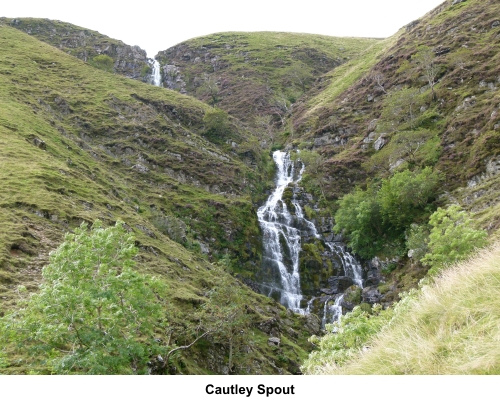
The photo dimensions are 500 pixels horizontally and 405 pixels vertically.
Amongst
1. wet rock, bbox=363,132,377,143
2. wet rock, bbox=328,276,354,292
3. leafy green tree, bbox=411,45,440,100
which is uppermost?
leafy green tree, bbox=411,45,440,100

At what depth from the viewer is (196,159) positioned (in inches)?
2506

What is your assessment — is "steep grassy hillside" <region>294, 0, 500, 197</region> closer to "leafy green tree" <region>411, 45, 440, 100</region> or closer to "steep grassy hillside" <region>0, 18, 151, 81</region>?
"leafy green tree" <region>411, 45, 440, 100</region>

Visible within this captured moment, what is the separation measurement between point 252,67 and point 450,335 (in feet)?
501

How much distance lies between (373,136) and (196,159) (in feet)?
118

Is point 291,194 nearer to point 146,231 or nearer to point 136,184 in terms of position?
point 136,184

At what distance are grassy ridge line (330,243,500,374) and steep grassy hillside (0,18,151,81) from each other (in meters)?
143

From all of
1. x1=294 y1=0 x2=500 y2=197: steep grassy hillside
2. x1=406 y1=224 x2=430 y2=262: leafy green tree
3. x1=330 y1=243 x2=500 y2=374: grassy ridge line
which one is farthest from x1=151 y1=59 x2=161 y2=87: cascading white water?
x1=330 y1=243 x2=500 y2=374: grassy ridge line

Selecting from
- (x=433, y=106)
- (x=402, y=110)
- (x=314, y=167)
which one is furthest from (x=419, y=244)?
(x=402, y=110)

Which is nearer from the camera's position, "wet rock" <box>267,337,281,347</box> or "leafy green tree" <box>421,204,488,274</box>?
"leafy green tree" <box>421,204,488,274</box>

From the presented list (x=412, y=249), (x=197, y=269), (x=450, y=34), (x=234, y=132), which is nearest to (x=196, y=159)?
(x=234, y=132)

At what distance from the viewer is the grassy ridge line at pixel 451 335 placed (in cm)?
472

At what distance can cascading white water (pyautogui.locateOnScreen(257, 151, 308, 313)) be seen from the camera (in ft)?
145

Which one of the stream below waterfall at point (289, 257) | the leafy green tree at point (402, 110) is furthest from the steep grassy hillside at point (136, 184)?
the leafy green tree at point (402, 110)

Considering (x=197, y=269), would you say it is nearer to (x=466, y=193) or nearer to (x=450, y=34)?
(x=466, y=193)
